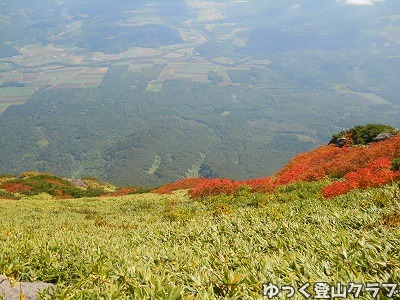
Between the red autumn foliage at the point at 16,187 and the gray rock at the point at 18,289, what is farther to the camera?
the red autumn foliage at the point at 16,187

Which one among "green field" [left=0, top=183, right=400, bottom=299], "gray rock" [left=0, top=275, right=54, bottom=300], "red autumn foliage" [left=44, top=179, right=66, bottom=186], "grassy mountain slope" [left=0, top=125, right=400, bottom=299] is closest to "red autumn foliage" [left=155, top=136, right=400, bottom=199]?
"grassy mountain slope" [left=0, top=125, right=400, bottom=299]

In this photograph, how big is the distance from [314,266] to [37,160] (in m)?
213

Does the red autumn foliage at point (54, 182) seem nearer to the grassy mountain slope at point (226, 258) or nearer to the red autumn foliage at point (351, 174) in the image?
the red autumn foliage at point (351, 174)

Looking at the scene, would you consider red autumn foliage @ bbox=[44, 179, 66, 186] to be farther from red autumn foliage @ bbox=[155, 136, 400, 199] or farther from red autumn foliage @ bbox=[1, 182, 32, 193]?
red autumn foliage @ bbox=[155, 136, 400, 199]

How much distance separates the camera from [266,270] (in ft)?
15.1

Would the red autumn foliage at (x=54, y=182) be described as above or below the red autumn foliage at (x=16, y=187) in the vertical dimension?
below

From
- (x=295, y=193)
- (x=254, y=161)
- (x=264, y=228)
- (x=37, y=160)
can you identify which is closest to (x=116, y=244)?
(x=264, y=228)

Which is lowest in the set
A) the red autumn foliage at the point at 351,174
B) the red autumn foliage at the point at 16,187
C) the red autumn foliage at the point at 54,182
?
the red autumn foliage at the point at 54,182

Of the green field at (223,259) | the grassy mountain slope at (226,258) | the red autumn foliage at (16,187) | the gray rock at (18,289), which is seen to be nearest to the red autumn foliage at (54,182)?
the red autumn foliage at (16,187)

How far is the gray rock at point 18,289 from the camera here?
14.0 feet

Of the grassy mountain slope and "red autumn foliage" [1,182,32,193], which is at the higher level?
the grassy mountain slope

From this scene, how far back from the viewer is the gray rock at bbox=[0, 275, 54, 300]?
4.27 metres

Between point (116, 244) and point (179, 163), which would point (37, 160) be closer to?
point (179, 163)

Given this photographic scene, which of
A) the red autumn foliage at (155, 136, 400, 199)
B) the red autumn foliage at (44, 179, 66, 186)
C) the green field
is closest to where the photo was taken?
the green field
